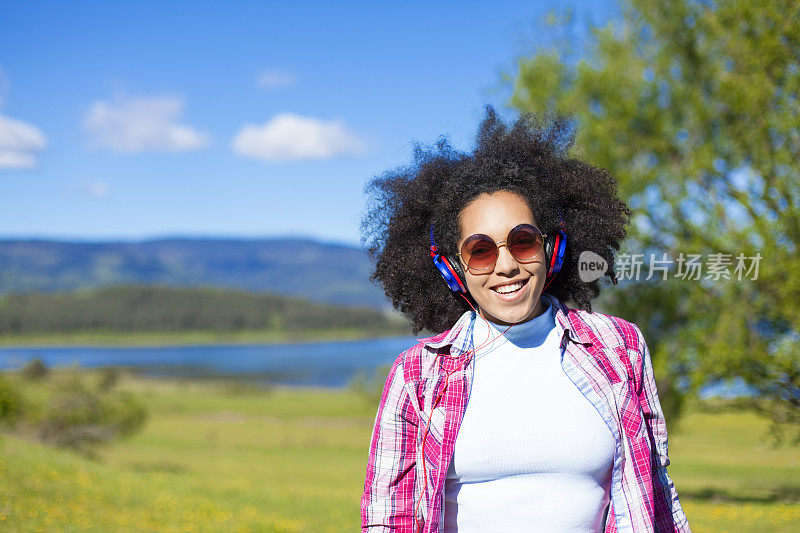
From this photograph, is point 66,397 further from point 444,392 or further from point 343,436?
point 444,392

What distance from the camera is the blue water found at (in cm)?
11825

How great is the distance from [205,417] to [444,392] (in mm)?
58345

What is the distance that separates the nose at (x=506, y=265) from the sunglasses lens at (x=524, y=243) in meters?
0.02

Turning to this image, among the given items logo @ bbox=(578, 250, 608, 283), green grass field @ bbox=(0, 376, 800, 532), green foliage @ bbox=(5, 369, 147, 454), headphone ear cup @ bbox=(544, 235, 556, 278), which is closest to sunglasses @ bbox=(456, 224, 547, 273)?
headphone ear cup @ bbox=(544, 235, 556, 278)

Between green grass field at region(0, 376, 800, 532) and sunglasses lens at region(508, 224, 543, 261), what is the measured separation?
729 centimetres

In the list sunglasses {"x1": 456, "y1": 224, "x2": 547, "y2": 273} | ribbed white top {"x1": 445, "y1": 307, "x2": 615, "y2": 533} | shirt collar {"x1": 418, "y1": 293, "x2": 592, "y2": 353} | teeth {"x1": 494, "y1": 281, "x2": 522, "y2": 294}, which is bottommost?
ribbed white top {"x1": 445, "y1": 307, "x2": 615, "y2": 533}

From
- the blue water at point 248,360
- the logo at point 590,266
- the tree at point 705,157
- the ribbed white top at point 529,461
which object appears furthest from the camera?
the blue water at point 248,360

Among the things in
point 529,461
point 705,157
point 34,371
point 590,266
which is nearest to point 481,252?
point 529,461

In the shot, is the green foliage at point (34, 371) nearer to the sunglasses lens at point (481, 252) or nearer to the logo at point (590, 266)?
the logo at point (590, 266)

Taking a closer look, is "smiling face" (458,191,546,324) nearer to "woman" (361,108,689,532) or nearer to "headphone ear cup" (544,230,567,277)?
"woman" (361,108,689,532)

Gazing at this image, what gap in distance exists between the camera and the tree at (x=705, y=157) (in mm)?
8922

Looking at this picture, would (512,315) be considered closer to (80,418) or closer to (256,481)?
(256,481)

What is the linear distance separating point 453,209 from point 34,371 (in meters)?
36.6

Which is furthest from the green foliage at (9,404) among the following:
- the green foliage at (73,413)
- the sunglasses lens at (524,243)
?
the sunglasses lens at (524,243)
